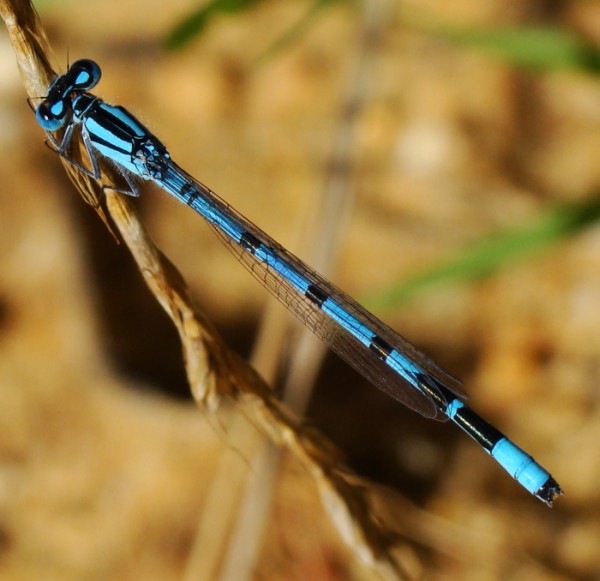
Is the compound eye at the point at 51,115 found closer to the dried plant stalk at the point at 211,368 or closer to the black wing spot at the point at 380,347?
the dried plant stalk at the point at 211,368

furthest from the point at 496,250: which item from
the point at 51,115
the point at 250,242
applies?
the point at 51,115

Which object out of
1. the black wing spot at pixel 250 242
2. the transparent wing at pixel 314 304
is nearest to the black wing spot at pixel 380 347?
the transparent wing at pixel 314 304

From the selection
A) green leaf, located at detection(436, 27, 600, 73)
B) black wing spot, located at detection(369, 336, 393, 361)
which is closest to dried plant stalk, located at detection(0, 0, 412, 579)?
black wing spot, located at detection(369, 336, 393, 361)

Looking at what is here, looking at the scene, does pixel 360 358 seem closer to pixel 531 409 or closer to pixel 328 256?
pixel 328 256

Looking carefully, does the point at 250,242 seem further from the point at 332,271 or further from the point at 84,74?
the point at 84,74

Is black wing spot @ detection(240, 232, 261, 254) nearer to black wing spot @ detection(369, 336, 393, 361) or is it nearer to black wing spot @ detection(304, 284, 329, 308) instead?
black wing spot @ detection(304, 284, 329, 308)

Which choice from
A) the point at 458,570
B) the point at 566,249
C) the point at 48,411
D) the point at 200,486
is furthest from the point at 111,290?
the point at 566,249
